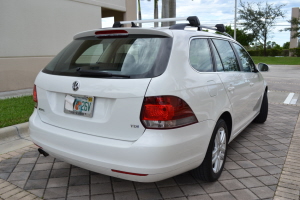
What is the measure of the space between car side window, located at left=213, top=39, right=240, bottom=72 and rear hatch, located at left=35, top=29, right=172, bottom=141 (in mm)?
1185

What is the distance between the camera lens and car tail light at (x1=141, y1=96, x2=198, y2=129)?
7.99 ft

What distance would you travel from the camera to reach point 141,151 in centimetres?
240

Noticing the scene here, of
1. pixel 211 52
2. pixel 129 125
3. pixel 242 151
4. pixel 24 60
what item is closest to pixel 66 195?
pixel 129 125

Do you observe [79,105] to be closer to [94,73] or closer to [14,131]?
[94,73]

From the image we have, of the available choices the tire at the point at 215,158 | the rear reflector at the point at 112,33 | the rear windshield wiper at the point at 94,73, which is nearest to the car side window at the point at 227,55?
the tire at the point at 215,158

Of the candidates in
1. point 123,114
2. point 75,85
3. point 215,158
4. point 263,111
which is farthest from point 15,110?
point 263,111

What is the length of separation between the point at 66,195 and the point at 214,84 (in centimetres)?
192

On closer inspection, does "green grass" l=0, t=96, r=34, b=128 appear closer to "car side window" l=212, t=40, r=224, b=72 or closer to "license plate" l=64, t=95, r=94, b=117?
"license plate" l=64, t=95, r=94, b=117

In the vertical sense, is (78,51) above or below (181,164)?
above

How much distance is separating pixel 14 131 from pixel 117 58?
9.56 feet

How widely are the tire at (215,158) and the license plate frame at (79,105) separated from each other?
4.20ft

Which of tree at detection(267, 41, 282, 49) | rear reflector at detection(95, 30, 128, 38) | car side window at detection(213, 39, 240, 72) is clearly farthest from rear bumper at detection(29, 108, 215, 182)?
tree at detection(267, 41, 282, 49)

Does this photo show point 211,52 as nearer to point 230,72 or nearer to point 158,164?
point 230,72

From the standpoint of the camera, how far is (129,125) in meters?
2.47
